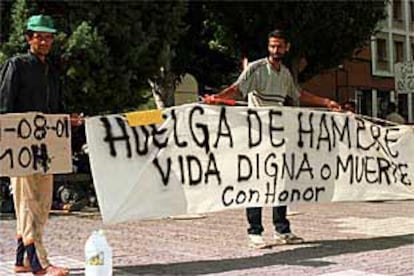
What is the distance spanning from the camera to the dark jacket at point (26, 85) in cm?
653

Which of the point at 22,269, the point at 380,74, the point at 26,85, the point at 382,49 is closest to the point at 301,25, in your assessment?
the point at 26,85

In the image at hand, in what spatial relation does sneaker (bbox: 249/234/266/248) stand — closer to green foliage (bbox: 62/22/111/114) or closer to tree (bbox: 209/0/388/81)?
green foliage (bbox: 62/22/111/114)

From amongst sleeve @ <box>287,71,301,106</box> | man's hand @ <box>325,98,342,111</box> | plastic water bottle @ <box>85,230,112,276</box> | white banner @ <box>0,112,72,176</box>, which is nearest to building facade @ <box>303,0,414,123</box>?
man's hand @ <box>325,98,342,111</box>

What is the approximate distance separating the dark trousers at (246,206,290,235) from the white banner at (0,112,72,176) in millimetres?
2076

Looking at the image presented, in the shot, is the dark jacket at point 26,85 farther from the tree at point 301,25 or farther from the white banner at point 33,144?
the tree at point 301,25

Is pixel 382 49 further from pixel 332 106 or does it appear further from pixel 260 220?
pixel 260 220

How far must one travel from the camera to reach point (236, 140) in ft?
26.5

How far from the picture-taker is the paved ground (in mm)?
6992

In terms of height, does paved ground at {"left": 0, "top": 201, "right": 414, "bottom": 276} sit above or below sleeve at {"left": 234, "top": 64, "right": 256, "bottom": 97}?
below

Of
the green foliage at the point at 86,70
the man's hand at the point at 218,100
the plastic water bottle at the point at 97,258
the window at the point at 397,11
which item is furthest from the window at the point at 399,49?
the plastic water bottle at the point at 97,258

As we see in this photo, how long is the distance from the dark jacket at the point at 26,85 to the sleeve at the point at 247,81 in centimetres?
216

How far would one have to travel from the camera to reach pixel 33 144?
6.76m

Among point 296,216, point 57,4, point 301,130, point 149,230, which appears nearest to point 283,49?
point 301,130

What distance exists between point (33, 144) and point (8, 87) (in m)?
0.52
